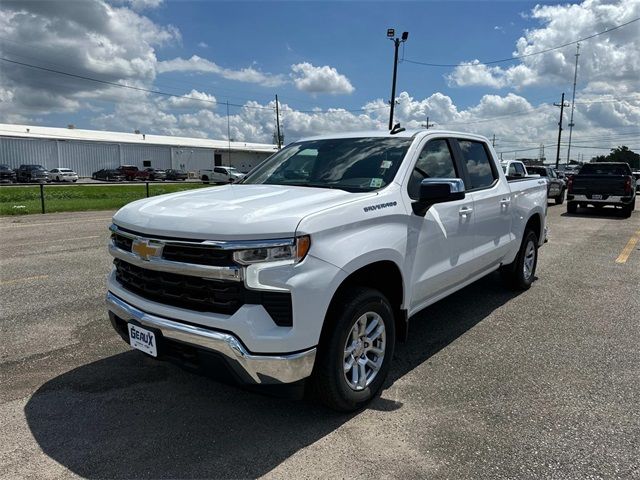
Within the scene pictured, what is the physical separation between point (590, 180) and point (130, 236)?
17623 mm

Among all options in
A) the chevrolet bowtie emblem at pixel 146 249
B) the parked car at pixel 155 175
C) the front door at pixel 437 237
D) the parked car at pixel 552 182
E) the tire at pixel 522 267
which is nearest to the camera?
the chevrolet bowtie emblem at pixel 146 249

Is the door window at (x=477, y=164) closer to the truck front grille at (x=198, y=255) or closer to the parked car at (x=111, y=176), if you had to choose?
the truck front grille at (x=198, y=255)

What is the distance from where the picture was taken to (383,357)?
3.46 meters

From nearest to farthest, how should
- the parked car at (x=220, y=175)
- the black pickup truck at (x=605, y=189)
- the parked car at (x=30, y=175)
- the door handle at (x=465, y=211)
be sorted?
the door handle at (x=465, y=211) → the black pickup truck at (x=605, y=189) → the parked car at (x=30, y=175) → the parked car at (x=220, y=175)

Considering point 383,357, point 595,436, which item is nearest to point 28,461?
point 383,357

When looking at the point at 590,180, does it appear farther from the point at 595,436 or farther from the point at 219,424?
the point at 219,424

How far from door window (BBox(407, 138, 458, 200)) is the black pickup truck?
49.1 feet

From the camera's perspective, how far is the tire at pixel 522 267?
6182mm

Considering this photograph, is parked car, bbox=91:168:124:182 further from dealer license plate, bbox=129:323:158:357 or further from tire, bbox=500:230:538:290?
dealer license plate, bbox=129:323:158:357

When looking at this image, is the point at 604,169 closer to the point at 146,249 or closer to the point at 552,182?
the point at 552,182

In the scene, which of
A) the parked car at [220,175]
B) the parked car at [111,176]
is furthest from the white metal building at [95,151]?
the parked car at [220,175]

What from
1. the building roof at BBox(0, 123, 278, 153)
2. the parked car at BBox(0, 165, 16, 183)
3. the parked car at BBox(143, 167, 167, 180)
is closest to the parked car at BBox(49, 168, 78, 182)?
the parked car at BBox(0, 165, 16, 183)

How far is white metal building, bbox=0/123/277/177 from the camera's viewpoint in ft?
177

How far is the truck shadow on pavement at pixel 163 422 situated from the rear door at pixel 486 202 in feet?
4.66
